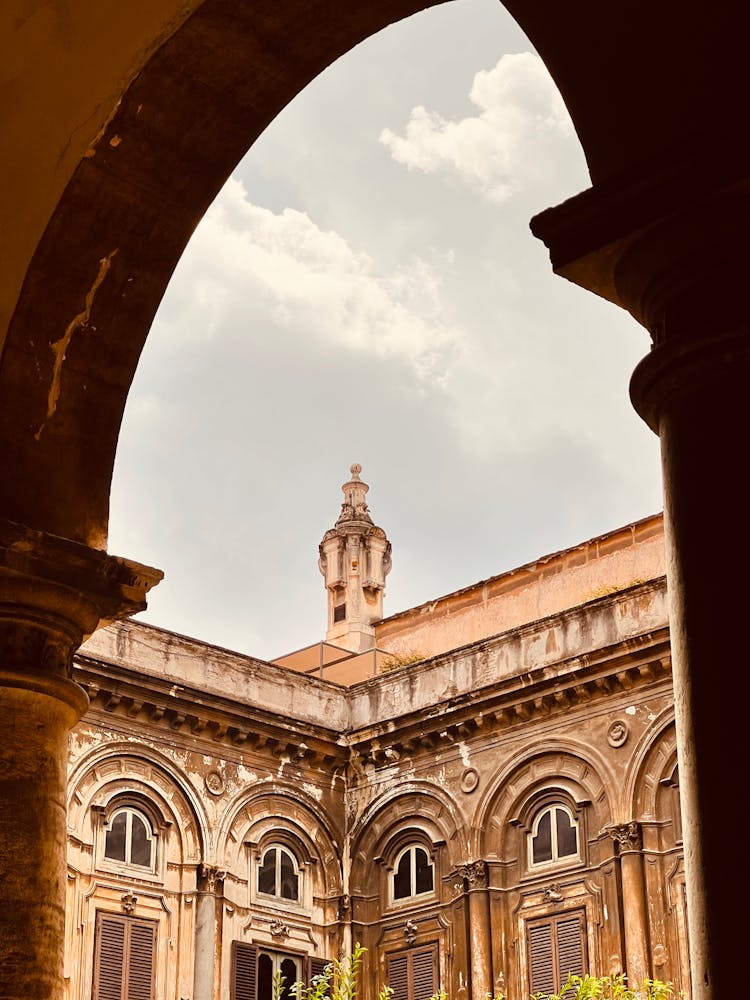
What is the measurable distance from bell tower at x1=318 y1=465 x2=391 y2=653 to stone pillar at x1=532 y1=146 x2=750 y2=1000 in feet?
83.8

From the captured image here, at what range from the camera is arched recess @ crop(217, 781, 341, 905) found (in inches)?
731

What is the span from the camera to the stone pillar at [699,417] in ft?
9.51

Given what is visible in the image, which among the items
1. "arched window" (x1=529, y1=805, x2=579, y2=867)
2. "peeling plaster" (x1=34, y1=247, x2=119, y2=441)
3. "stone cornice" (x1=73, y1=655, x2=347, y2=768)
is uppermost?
"stone cornice" (x1=73, y1=655, x2=347, y2=768)

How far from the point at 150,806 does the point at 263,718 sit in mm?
1777

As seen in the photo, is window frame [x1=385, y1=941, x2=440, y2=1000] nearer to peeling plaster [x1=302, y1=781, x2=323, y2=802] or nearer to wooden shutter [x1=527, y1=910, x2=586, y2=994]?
wooden shutter [x1=527, y1=910, x2=586, y2=994]

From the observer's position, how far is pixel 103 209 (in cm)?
507

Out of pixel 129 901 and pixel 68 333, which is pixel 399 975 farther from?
pixel 68 333

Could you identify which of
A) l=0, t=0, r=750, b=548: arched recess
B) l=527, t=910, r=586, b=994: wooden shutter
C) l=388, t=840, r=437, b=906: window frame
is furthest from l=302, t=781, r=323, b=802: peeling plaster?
l=0, t=0, r=750, b=548: arched recess

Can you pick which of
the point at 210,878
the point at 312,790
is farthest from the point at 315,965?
the point at 312,790

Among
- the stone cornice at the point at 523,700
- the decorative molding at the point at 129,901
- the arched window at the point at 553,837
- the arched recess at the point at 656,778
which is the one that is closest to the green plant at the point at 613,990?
the arched window at the point at 553,837

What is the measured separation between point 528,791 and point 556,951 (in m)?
1.79

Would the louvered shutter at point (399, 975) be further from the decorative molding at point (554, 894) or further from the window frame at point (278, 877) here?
the decorative molding at point (554, 894)

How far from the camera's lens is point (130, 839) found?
17797mm

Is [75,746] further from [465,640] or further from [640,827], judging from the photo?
[465,640]
